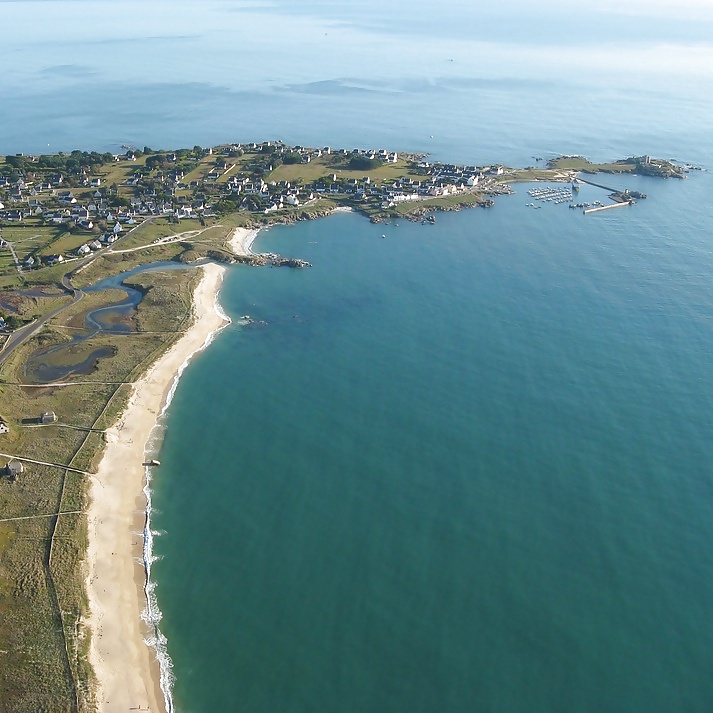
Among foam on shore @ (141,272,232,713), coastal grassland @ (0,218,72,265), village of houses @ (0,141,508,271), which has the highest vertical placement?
village of houses @ (0,141,508,271)

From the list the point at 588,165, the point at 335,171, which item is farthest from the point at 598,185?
the point at 335,171

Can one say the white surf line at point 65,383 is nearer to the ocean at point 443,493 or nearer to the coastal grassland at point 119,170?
the ocean at point 443,493

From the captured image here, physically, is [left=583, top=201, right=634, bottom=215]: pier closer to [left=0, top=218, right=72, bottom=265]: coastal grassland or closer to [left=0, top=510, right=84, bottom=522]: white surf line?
[left=0, top=218, right=72, bottom=265]: coastal grassland

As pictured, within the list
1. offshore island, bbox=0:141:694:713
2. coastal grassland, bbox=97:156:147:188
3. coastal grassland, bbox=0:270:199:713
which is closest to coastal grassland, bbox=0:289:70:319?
offshore island, bbox=0:141:694:713

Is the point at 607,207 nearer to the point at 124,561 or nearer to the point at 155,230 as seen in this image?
the point at 155,230

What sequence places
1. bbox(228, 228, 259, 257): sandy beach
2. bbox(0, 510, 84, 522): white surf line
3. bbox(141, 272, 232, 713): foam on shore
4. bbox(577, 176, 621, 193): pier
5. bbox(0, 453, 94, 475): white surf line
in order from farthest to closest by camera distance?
1. bbox(577, 176, 621, 193): pier
2. bbox(228, 228, 259, 257): sandy beach
3. bbox(0, 453, 94, 475): white surf line
4. bbox(0, 510, 84, 522): white surf line
5. bbox(141, 272, 232, 713): foam on shore
